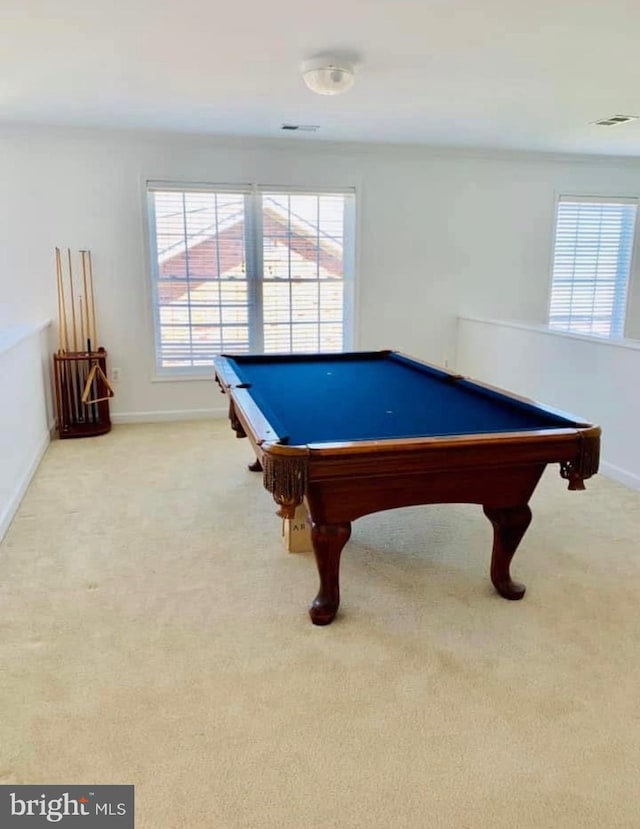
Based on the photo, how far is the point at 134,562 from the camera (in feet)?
8.67

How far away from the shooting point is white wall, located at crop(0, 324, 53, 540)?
3081 millimetres

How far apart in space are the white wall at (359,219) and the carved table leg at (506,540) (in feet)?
10.8

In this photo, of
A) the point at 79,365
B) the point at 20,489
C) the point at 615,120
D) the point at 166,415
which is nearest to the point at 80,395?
the point at 79,365

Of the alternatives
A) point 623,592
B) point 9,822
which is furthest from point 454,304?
point 9,822

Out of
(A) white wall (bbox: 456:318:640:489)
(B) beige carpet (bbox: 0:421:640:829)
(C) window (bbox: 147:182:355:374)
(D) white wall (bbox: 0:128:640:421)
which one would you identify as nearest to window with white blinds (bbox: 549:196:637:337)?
(D) white wall (bbox: 0:128:640:421)

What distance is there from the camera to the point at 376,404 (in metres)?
2.55

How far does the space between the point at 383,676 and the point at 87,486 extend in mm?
2377

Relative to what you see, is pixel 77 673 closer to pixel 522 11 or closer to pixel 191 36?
pixel 191 36

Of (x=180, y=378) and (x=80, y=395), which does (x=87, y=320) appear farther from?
(x=180, y=378)

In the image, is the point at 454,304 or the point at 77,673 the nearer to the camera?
the point at 77,673

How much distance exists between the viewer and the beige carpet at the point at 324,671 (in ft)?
4.83

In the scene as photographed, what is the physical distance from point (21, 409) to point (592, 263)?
525 centimetres

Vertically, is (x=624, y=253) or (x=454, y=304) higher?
(x=624, y=253)
